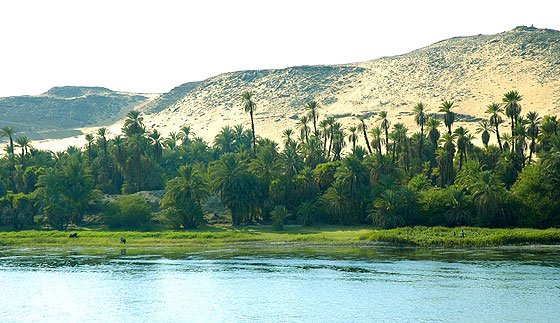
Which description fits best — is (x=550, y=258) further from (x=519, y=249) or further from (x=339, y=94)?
(x=339, y=94)

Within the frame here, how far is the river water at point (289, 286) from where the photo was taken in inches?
1619

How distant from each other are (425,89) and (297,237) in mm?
104573

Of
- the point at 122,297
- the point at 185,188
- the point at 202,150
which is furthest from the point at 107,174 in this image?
the point at 122,297

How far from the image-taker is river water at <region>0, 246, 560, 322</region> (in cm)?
4112

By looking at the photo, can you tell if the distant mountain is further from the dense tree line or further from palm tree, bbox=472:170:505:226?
palm tree, bbox=472:170:505:226

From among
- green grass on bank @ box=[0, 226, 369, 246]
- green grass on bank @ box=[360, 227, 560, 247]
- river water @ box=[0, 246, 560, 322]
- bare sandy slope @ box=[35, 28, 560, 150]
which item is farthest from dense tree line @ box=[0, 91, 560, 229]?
bare sandy slope @ box=[35, 28, 560, 150]

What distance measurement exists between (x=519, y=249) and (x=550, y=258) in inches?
267

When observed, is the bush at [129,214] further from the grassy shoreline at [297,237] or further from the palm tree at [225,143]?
the palm tree at [225,143]

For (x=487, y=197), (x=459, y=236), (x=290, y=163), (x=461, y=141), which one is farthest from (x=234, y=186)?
(x=487, y=197)

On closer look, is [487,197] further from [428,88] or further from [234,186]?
[428,88]

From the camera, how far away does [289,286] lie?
5009 centimetres

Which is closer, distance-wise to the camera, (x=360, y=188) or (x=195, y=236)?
(x=195, y=236)

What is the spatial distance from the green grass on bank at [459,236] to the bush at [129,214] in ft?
97.3

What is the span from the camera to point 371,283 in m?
50.0
